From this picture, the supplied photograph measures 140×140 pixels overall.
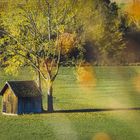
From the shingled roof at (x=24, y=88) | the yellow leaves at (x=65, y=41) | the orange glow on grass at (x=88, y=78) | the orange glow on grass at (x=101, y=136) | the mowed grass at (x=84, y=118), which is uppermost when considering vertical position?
the yellow leaves at (x=65, y=41)

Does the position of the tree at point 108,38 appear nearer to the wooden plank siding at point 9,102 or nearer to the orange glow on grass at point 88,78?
the orange glow on grass at point 88,78

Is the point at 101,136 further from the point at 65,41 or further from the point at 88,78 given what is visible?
the point at 88,78

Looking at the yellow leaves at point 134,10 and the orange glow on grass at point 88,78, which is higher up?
the yellow leaves at point 134,10

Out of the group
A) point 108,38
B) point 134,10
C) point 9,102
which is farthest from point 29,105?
point 134,10

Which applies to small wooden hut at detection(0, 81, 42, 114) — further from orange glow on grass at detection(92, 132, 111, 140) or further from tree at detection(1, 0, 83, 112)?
orange glow on grass at detection(92, 132, 111, 140)

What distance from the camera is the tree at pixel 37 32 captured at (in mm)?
51750

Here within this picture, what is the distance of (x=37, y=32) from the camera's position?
5309 centimetres

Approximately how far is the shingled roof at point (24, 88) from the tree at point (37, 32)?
179cm

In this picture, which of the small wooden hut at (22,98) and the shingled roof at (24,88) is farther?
the shingled roof at (24,88)

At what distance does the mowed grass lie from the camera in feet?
128

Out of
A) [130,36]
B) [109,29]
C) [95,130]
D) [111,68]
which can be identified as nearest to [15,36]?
[95,130]

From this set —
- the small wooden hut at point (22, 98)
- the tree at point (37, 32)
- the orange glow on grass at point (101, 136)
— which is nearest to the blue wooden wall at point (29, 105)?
the small wooden hut at point (22, 98)

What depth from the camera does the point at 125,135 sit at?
38.8 m

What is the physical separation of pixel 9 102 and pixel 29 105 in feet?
5.51
